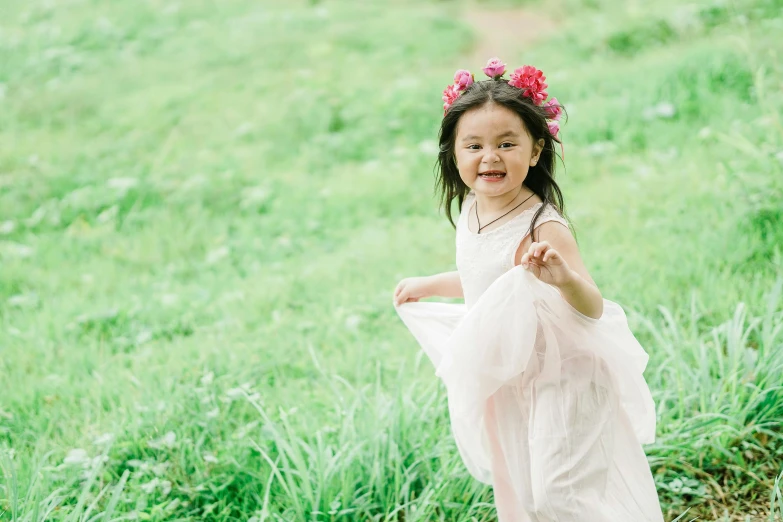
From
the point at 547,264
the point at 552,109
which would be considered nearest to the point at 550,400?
the point at 547,264

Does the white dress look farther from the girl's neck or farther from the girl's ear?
the girl's ear

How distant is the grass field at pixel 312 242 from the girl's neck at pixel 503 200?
34.5 inches

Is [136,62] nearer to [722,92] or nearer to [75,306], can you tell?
[75,306]

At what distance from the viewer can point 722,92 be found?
5.46m

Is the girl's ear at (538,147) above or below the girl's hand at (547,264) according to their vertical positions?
above

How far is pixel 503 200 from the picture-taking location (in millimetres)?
2090

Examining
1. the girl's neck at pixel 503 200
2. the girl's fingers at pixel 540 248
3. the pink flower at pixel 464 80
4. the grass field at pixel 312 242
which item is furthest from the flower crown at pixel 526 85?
the grass field at pixel 312 242

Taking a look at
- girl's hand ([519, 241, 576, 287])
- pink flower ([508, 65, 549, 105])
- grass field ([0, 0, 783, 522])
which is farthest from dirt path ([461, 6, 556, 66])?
girl's hand ([519, 241, 576, 287])

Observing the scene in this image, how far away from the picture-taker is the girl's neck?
82.1 inches

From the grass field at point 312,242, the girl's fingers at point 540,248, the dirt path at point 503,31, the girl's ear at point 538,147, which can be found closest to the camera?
the girl's fingers at point 540,248

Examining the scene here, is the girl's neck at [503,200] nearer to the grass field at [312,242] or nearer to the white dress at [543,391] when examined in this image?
the white dress at [543,391]

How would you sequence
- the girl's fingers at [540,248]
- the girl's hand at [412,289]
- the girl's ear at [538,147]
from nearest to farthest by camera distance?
the girl's fingers at [540,248] < the girl's ear at [538,147] < the girl's hand at [412,289]

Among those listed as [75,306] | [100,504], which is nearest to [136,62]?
[75,306]

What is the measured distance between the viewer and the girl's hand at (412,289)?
2363mm
